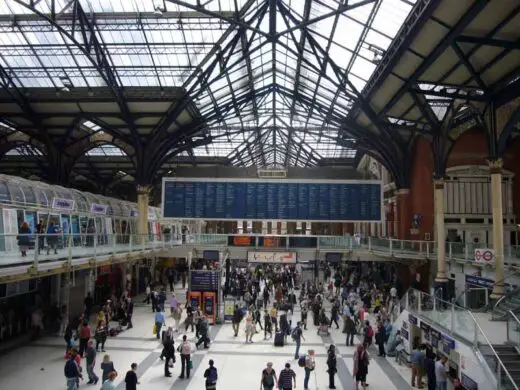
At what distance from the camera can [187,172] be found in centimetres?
4019

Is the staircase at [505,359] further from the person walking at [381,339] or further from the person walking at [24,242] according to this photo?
the person walking at [24,242]

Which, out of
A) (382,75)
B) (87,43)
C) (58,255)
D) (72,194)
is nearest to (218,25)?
(87,43)

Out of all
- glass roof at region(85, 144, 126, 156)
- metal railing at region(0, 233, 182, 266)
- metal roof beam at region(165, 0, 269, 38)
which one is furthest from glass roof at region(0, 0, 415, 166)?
glass roof at region(85, 144, 126, 156)

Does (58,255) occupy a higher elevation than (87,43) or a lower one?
lower

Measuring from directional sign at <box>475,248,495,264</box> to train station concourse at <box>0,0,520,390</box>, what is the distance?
99mm

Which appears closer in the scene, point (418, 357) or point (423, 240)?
point (418, 357)

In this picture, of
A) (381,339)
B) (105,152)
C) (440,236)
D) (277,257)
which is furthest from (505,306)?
(105,152)

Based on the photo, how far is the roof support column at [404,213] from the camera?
3179cm

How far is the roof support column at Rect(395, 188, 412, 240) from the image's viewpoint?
Result: 3179 centimetres

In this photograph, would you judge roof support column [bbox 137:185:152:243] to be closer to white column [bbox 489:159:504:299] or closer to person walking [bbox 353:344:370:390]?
white column [bbox 489:159:504:299]

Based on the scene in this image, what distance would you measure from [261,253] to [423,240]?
1023 cm

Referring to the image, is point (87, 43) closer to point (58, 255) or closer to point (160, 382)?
point (58, 255)

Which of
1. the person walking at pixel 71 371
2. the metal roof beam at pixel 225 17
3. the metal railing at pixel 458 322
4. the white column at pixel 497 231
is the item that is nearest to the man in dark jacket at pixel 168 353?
the person walking at pixel 71 371

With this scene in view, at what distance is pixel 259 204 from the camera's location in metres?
Result: 35.2
